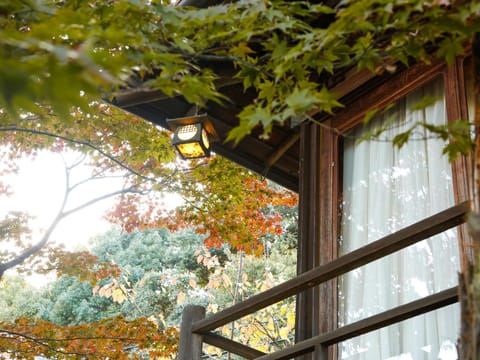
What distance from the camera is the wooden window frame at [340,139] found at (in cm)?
289

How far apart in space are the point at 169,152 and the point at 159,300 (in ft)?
28.6

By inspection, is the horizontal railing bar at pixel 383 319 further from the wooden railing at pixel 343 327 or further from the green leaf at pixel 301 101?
the green leaf at pixel 301 101

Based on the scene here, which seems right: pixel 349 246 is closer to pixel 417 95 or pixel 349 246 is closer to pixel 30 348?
pixel 417 95

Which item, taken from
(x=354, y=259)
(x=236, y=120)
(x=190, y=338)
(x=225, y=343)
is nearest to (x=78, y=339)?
(x=236, y=120)

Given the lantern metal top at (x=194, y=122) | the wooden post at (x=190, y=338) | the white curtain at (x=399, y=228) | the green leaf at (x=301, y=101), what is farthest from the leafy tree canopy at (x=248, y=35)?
the lantern metal top at (x=194, y=122)

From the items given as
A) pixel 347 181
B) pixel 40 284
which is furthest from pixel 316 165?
pixel 40 284

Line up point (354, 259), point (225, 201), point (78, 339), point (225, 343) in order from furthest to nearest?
point (225, 201) < point (78, 339) < point (225, 343) < point (354, 259)

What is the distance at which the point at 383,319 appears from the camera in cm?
224

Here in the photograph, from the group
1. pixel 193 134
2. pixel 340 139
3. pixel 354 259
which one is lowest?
pixel 354 259

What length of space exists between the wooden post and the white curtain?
30.8 inches

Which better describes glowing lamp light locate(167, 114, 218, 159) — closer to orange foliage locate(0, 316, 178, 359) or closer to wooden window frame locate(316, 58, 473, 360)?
wooden window frame locate(316, 58, 473, 360)

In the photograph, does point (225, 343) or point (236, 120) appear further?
point (236, 120)

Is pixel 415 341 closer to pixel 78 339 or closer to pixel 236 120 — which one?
pixel 236 120

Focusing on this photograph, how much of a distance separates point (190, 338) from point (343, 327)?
39.3 inches
